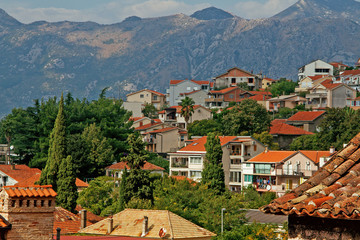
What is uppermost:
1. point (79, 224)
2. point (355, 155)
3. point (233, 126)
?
point (233, 126)

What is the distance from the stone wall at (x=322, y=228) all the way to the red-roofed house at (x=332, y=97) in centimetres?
14081

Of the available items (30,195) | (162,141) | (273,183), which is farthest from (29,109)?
(30,195)

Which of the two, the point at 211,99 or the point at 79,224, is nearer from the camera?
the point at 79,224

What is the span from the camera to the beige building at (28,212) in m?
16.9

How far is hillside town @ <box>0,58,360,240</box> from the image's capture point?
8195mm

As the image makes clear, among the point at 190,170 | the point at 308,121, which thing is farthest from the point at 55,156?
the point at 308,121

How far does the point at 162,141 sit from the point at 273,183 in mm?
38071

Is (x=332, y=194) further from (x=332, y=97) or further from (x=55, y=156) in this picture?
(x=332, y=97)

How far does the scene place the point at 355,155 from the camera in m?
8.18

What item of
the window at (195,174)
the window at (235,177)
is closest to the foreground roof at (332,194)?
the window at (235,177)

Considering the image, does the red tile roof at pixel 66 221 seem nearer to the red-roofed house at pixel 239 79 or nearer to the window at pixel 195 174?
the window at pixel 195 174

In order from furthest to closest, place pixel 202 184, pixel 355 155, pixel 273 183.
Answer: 1. pixel 273 183
2. pixel 202 184
3. pixel 355 155

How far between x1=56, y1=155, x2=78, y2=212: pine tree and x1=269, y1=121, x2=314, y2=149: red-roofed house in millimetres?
45000

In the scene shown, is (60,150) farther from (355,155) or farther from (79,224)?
(355,155)
